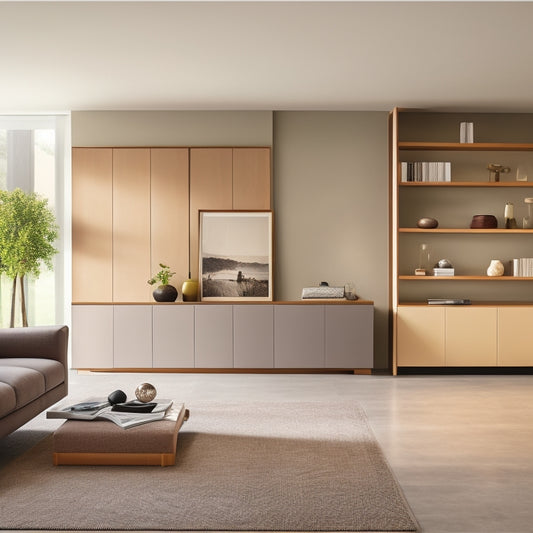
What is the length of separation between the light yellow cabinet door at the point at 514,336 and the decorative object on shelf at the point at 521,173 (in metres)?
1.35

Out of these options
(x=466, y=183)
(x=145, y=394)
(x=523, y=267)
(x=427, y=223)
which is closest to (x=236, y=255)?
(x=427, y=223)

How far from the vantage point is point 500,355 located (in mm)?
6188

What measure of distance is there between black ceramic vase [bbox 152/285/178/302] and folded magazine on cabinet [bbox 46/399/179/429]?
2.66 meters

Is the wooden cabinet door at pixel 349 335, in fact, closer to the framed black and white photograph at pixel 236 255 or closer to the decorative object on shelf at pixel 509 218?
the framed black and white photograph at pixel 236 255

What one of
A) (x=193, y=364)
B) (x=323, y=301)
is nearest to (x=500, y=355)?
(x=323, y=301)

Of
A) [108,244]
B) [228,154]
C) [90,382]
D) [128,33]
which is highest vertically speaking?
[128,33]

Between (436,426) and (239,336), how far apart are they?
2460 mm

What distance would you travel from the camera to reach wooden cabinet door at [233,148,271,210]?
21.4ft

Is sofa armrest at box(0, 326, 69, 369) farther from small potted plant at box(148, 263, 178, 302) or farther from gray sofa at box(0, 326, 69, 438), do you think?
small potted plant at box(148, 263, 178, 302)

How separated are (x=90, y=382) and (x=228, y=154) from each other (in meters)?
2.63

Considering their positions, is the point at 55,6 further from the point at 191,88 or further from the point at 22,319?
the point at 22,319

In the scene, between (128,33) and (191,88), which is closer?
(128,33)

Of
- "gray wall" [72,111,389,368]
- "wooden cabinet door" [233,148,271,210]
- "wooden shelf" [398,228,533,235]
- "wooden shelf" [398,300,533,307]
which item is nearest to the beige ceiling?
"gray wall" [72,111,389,368]

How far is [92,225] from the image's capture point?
650 cm
